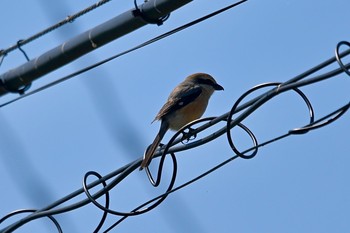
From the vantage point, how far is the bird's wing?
28.3 ft

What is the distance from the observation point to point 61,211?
6031mm

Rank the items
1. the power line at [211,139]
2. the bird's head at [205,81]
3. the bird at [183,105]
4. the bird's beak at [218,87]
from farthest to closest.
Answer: the bird's beak at [218,87], the bird's head at [205,81], the bird at [183,105], the power line at [211,139]

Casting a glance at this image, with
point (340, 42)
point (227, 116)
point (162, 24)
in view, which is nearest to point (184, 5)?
point (162, 24)

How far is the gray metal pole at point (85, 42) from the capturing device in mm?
6199

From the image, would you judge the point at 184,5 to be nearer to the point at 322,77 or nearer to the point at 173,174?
the point at 173,174

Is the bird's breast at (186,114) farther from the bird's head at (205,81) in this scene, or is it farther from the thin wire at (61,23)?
the thin wire at (61,23)

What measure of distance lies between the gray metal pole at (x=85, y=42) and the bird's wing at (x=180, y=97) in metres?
1.81

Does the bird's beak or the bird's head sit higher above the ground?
the bird's head

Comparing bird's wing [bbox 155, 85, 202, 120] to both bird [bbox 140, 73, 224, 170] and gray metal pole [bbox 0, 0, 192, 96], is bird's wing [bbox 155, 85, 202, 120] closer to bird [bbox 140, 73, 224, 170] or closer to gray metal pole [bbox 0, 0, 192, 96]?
bird [bbox 140, 73, 224, 170]

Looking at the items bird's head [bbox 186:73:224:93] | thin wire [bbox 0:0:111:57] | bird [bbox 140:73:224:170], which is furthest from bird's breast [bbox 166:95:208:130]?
thin wire [bbox 0:0:111:57]

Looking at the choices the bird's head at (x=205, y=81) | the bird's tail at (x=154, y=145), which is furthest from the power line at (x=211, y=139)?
the bird's head at (x=205, y=81)

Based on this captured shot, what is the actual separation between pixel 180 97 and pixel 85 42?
7.42 ft

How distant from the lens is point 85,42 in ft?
21.7

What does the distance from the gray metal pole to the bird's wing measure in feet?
5.94
